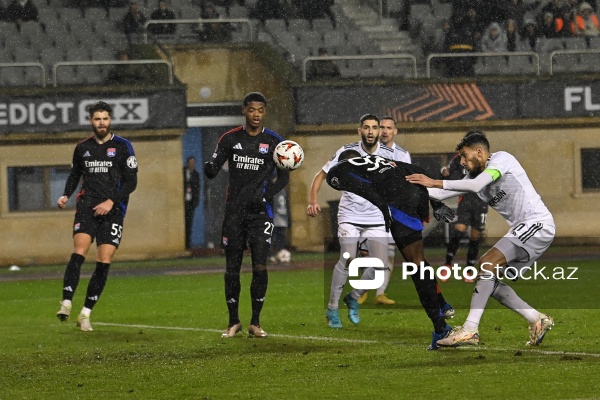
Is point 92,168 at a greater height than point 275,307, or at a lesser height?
greater

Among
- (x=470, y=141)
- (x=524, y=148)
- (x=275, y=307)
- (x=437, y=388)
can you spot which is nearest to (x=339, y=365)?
(x=437, y=388)

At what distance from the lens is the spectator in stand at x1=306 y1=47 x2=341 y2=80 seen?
92.2 ft

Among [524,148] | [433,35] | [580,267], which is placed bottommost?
[580,267]

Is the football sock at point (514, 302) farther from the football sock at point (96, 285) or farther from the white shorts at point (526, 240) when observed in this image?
the football sock at point (96, 285)

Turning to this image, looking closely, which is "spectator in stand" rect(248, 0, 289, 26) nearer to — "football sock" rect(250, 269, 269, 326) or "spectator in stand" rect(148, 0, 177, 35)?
"spectator in stand" rect(148, 0, 177, 35)

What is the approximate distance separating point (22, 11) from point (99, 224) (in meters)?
17.1

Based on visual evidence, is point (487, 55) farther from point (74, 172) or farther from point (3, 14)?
point (74, 172)

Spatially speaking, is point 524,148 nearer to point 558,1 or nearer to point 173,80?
point 558,1

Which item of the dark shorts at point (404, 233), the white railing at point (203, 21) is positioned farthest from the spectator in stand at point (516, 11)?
the dark shorts at point (404, 233)

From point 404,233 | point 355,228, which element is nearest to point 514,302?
point 404,233

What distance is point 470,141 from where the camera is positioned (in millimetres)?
10266

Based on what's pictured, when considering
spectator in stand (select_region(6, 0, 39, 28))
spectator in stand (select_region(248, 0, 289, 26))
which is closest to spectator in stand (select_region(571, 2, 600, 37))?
spectator in stand (select_region(248, 0, 289, 26))

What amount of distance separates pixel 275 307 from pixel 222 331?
2.68m

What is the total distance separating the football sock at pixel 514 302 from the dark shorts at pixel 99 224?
432 cm
